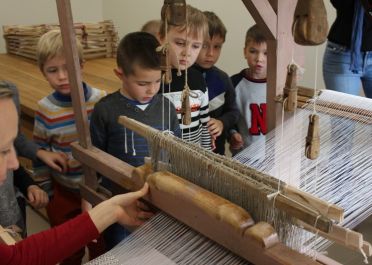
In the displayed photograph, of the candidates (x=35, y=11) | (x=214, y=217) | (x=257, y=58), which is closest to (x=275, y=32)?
(x=214, y=217)

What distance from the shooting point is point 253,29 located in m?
1.92

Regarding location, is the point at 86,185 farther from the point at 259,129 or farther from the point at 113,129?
the point at 259,129

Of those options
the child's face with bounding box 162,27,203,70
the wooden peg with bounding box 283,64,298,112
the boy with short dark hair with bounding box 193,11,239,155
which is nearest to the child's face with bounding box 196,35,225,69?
the boy with short dark hair with bounding box 193,11,239,155

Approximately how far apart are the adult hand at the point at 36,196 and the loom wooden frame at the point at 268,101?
0.85 ft

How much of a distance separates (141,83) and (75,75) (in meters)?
0.21

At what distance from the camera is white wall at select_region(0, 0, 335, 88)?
3156 millimetres

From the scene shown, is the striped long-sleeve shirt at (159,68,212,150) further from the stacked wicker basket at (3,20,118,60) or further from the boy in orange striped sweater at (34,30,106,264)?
the stacked wicker basket at (3,20,118,60)

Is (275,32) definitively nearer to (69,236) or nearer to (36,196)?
(69,236)

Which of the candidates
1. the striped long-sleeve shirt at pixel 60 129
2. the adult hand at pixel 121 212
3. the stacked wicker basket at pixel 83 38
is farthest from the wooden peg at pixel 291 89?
the stacked wicker basket at pixel 83 38

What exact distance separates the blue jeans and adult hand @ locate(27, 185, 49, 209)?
1.27 m

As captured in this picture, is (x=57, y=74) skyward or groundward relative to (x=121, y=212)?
skyward

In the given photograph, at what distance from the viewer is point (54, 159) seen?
1.63 metres

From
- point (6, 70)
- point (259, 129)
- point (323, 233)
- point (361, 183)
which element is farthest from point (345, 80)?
point (6, 70)

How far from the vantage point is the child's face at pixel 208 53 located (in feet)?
6.46
